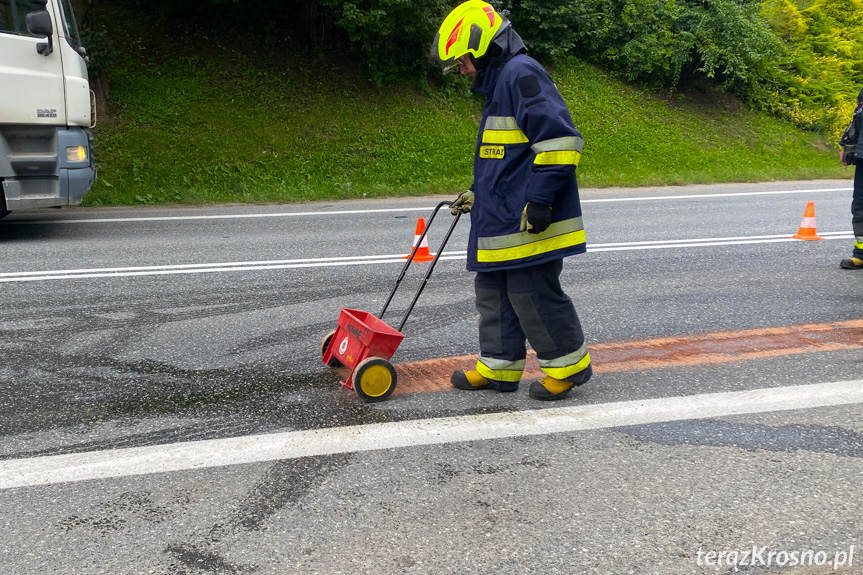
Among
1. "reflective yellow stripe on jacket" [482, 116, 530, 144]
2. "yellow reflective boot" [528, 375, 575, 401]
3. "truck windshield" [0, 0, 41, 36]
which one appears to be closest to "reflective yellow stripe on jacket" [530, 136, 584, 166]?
"reflective yellow stripe on jacket" [482, 116, 530, 144]

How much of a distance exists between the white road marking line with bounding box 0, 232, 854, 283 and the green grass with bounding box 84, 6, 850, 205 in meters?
5.14

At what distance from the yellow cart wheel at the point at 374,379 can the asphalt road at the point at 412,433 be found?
8 cm

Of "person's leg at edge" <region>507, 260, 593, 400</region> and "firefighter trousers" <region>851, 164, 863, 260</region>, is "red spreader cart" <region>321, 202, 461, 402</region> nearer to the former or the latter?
"person's leg at edge" <region>507, 260, 593, 400</region>

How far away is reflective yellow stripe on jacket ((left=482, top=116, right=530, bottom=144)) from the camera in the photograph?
3.62 m

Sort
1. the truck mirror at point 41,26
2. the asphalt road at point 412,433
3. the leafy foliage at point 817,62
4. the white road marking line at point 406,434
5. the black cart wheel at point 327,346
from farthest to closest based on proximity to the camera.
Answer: the leafy foliage at point 817,62
the truck mirror at point 41,26
the black cart wheel at point 327,346
the white road marking line at point 406,434
the asphalt road at point 412,433

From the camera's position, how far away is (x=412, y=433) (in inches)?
136

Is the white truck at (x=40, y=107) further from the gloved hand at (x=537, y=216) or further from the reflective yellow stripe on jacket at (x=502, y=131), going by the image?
the gloved hand at (x=537, y=216)

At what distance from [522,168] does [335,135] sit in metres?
12.1

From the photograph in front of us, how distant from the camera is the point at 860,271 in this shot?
663 cm

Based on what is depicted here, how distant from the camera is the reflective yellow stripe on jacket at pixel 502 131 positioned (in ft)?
11.9

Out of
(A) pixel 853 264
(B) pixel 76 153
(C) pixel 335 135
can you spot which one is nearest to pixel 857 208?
(A) pixel 853 264

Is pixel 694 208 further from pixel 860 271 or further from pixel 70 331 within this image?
pixel 70 331

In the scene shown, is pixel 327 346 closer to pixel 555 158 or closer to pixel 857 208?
pixel 555 158

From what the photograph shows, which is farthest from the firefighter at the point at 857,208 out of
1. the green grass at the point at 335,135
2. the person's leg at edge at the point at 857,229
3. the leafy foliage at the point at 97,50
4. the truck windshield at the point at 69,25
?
the leafy foliage at the point at 97,50
